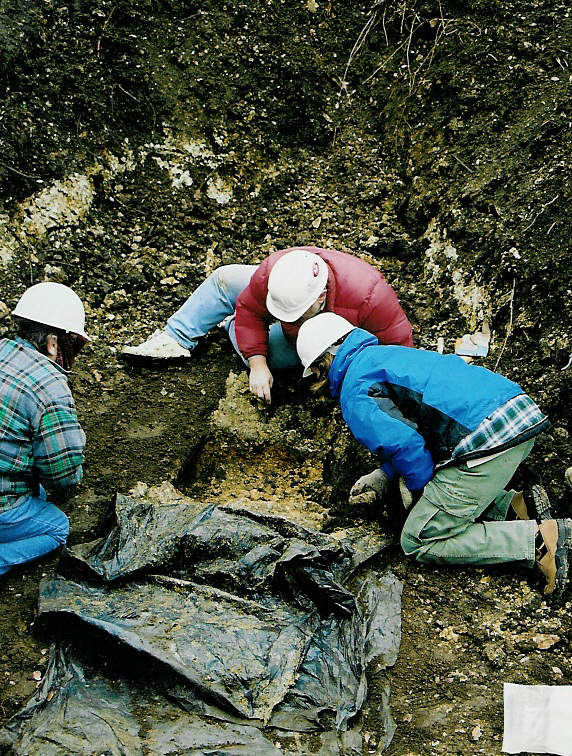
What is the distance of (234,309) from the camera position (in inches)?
135

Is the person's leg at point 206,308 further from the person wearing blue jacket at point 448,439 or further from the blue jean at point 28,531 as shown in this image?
the blue jean at point 28,531

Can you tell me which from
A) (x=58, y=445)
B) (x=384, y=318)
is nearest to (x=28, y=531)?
(x=58, y=445)

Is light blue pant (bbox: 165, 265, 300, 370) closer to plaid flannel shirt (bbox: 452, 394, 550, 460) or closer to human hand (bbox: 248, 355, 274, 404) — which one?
human hand (bbox: 248, 355, 274, 404)

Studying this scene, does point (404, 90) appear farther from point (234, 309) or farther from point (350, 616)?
point (350, 616)

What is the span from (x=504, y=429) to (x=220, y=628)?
1.17 m

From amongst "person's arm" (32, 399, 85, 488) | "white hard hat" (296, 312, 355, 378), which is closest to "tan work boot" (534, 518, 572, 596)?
"white hard hat" (296, 312, 355, 378)

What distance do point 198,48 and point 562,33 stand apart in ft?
7.35

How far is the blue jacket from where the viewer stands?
7.66 feet

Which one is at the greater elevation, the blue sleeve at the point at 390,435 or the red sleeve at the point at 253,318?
the red sleeve at the point at 253,318

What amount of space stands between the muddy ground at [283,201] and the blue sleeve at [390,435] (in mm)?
401

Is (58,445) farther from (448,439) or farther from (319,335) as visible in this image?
(448,439)

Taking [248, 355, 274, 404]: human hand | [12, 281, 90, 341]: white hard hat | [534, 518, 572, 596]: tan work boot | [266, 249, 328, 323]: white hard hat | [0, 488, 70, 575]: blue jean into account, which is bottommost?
[534, 518, 572, 596]: tan work boot

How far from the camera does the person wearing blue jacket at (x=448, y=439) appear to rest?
2.32 metres

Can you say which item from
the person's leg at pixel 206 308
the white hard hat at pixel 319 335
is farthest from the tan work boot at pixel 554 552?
the person's leg at pixel 206 308
